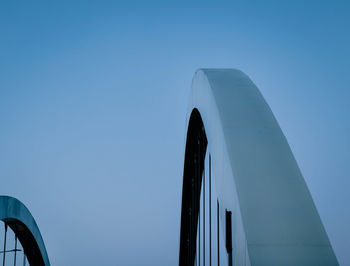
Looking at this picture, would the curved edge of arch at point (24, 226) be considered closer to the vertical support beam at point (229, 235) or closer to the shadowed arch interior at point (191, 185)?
the shadowed arch interior at point (191, 185)

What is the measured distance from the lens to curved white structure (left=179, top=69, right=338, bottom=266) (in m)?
6.04

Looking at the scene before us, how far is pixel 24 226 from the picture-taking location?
16938 mm

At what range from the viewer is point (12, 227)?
1688 cm

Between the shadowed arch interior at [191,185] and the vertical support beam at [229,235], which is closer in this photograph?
the vertical support beam at [229,235]

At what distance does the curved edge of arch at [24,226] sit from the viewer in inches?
566

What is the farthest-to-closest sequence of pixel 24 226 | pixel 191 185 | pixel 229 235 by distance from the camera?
pixel 191 185, pixel 24 226, pixel 229 235

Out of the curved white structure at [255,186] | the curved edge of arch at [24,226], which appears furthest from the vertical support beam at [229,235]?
the curved edge of arch at [24,226]

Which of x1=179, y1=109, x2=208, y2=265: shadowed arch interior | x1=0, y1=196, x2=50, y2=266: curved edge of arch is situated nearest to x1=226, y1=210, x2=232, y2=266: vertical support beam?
x1=179, y1=109, x2=208, y2=265: shadowed arch interior

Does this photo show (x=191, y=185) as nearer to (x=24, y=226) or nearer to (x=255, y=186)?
(x=24, y=226)

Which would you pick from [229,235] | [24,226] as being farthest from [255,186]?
[24,226]

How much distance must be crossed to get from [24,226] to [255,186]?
12.1 meters

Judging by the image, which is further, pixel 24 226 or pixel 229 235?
pixel 24 226

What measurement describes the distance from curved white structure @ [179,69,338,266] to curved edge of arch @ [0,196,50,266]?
7.39 meters

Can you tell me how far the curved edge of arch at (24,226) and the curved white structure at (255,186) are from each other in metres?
7.39
